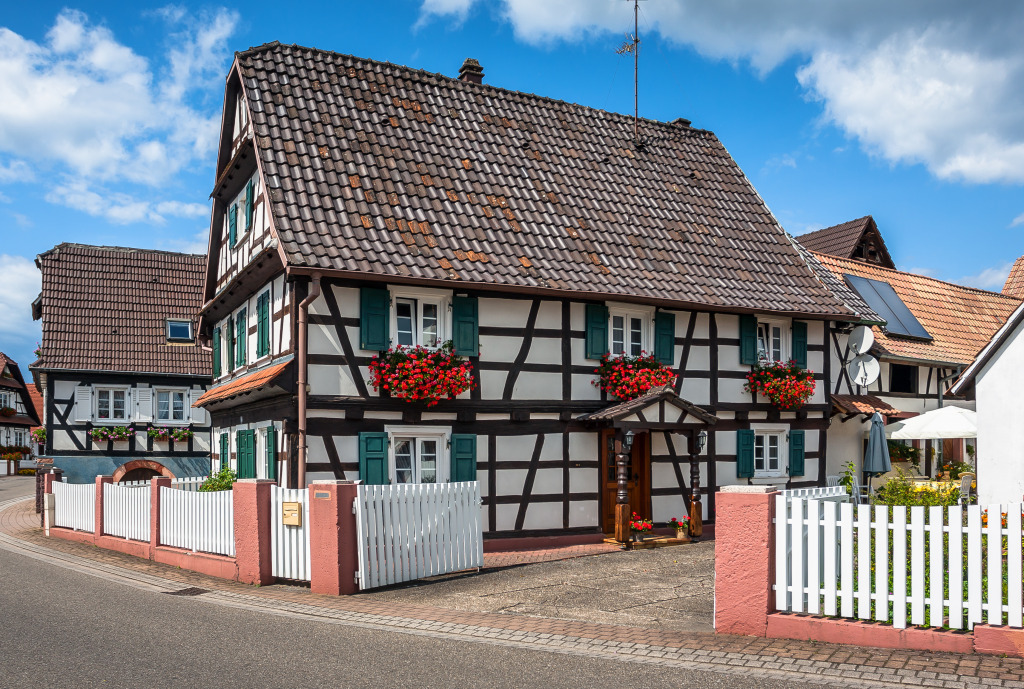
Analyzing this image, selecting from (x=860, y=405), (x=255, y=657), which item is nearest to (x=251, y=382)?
(x=255, y=657)

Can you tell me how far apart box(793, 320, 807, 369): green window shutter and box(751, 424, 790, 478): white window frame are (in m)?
1.43

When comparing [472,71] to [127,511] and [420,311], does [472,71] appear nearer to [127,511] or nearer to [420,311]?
[420,311]

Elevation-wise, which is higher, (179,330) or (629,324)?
(179,330)

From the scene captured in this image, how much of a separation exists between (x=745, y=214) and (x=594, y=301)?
6.09m

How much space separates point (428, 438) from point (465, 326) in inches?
80.2

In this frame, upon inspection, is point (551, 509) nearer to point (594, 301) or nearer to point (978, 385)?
point (594, 301)

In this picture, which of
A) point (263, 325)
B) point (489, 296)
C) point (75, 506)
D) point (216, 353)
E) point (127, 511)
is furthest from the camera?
point (216, 353)

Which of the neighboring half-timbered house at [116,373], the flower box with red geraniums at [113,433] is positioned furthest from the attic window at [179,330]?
the flower box with red geraniums at [113,433]

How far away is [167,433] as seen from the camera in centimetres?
3098

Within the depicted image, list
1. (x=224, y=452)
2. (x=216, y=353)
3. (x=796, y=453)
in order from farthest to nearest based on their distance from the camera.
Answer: (x=216, y=353)
(x=224, y=452)
(x=796, y=453)

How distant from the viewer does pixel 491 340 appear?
1697 cm

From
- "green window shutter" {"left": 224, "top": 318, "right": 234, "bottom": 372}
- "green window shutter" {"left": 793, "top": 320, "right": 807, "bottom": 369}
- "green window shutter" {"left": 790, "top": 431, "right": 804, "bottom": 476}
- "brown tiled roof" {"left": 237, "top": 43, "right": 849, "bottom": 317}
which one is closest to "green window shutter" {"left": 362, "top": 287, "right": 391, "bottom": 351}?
"brown tiled roof" {"left": 237, "top": 43, "right": 849, "bottom": 317}

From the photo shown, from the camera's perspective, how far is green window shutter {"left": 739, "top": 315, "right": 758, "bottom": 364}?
19.5 metres

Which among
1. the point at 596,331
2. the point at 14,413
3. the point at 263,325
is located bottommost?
the point at 14,413
